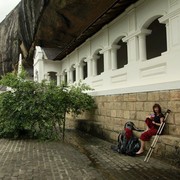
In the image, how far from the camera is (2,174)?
550 cm

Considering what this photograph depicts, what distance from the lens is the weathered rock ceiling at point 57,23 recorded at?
11.4 metres

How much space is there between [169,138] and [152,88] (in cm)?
165

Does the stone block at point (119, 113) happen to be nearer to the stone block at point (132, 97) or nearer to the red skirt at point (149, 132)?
the stone block at point (132, 97)

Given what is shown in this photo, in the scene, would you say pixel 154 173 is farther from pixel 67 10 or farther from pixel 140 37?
Result: pixel 67 10

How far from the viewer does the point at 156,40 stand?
12594mm

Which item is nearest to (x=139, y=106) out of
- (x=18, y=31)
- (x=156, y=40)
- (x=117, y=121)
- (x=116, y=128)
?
(x=117, y=121)

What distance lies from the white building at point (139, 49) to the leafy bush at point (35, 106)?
160 centimetres

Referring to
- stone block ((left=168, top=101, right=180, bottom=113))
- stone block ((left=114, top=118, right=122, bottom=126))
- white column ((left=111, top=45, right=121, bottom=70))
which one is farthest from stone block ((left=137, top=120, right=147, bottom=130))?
white column ((left=111, top=45, right=121, bottom=70))

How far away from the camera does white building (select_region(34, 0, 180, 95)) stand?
283 inches

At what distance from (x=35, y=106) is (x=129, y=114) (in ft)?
11.9

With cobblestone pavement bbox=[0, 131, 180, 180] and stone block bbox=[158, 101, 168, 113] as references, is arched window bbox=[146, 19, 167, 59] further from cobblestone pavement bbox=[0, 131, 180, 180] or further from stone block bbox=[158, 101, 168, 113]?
cobblestone pavement bbox=[0, 131, 180, 180]

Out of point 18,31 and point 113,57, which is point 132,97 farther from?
point 18,31

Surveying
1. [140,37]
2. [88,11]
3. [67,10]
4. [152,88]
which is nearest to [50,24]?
[67,10]

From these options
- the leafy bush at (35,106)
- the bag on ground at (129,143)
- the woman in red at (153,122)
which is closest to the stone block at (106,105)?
the leafy bush at (35,106)
